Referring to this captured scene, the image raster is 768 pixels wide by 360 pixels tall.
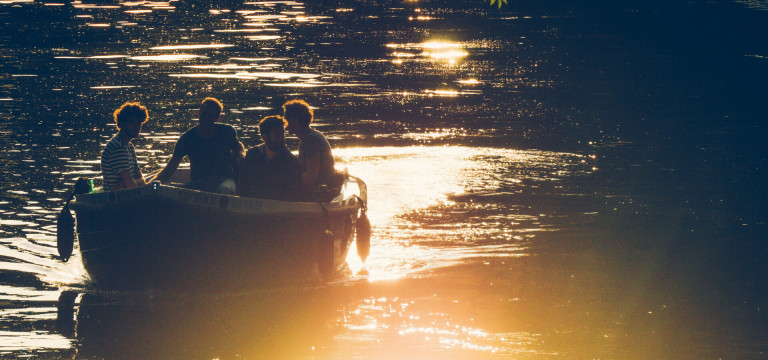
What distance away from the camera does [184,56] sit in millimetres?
35906

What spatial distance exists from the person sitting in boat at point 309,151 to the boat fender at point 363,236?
1.53 feet

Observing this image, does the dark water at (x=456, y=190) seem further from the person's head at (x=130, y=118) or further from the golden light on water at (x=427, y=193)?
the person's head at (x=130, y=118)

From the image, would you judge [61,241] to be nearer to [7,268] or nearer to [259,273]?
[7,268]

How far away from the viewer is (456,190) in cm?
1673

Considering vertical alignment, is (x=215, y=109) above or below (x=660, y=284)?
above

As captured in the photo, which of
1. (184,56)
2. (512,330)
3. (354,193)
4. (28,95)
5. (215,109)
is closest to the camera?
(512,330)

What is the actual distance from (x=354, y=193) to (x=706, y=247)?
13.1 feet

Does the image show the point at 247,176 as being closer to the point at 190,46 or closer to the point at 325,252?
the point at 325,252

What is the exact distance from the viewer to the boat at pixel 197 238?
34.6ft

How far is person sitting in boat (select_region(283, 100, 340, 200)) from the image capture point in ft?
38.6

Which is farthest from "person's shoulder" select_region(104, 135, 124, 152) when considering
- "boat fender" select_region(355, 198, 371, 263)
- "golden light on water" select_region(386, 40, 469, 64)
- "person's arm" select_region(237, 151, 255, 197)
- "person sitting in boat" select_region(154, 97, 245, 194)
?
"golden light on water" select_region(386, 40, 469, 64)

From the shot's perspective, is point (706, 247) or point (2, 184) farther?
point (2, 184)

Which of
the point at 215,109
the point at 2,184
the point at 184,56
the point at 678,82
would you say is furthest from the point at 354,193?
the point at 184,56

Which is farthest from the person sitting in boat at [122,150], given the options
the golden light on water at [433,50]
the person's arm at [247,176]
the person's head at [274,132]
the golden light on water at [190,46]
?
the golden light on water at [190,46]
